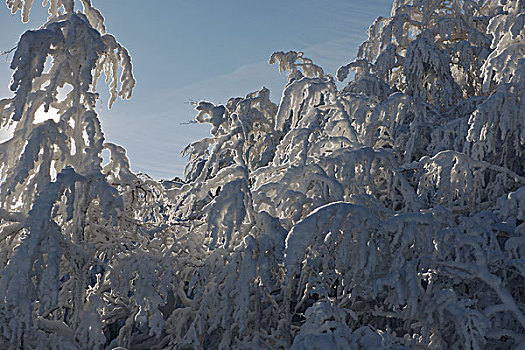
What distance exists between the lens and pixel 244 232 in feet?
18.0

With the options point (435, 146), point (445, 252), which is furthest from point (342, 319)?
point (435, 146)

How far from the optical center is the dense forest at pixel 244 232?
480cm

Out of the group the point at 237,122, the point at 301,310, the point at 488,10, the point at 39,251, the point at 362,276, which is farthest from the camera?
the point at 488,10

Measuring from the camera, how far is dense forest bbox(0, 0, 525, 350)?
15.7 ft

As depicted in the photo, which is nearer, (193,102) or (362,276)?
(362,276)

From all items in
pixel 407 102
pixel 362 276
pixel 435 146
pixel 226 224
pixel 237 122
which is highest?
pixel 407 102

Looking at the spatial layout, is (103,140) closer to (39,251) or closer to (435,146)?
(39,251)

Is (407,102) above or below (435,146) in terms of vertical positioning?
above

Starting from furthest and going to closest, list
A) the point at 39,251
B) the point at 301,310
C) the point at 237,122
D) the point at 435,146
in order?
1. the point at 435,146
2. the point at 301,310
3. the point at 237,122
4. the point at 39,251

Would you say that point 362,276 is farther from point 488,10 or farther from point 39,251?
point 488,10

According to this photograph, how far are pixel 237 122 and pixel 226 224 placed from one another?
5.08ft

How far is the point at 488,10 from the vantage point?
12.9 meters

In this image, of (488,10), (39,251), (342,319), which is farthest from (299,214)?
(488,10)

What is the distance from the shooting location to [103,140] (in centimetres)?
563
